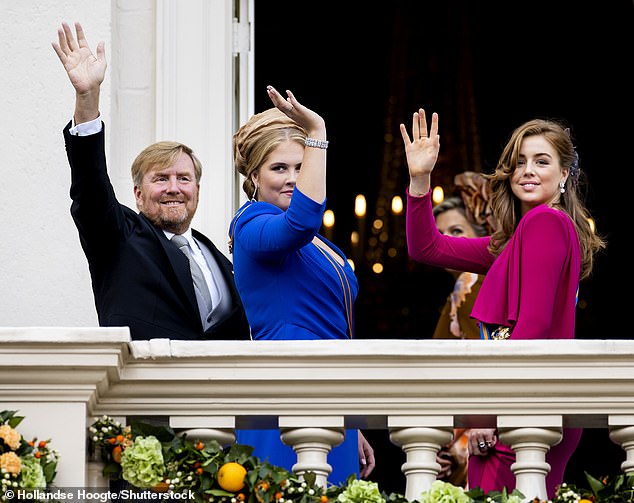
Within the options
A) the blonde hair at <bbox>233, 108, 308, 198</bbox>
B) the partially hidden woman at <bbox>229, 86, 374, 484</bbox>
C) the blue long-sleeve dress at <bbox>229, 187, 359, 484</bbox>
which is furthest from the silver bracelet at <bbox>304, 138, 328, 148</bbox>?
the blonde hair at <bbox>233, 108, 308, 198</bbox>

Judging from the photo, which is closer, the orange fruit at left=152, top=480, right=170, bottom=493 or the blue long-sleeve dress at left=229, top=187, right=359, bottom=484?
the orange fruit at left=152, top=480, right=170, bottom=493

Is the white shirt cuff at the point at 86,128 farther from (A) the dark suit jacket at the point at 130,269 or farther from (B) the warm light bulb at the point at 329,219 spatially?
(B) the warm light bulb at the point at 329,219

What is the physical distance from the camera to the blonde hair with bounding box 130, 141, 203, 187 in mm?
5312

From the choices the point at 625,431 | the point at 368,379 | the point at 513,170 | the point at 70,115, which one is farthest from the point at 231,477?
the point at 70,115

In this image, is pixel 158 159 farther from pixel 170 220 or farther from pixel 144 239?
pixel 144 239

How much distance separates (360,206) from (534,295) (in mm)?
5926

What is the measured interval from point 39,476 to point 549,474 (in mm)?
1480

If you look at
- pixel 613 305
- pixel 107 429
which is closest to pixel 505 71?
pixel 613 305

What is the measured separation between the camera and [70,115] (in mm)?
6363

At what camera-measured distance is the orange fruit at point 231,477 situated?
3.93m

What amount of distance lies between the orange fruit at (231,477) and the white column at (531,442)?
0.68 meters

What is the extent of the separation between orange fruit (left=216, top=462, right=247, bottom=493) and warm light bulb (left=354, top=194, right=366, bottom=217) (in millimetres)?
6645

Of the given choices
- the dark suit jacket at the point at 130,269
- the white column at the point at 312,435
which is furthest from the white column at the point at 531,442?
the dark suit jacket at the point at 130,269

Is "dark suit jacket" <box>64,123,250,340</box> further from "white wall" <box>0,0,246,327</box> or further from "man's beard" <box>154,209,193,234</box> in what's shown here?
"white wall" <box>0,0,246,327</box>
